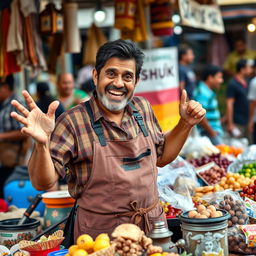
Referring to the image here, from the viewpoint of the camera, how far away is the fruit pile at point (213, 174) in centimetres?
591

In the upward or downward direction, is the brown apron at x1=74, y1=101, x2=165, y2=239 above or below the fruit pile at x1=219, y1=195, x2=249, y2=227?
above

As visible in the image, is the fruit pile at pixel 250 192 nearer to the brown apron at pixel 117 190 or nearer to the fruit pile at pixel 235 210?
the fruit pile at pixel 235 210

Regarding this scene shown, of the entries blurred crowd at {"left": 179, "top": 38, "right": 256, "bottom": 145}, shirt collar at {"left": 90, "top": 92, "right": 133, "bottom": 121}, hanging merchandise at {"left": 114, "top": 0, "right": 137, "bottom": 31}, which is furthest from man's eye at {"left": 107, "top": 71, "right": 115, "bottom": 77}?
blurred crowd at {"left": 179, "top": 38, "right": 256, "bottom": 145}

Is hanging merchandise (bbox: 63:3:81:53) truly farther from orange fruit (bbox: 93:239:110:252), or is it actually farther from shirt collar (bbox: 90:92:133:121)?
orange fruit (bbox: 93:239:110:252)

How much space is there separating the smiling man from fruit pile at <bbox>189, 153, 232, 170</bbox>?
108 inches

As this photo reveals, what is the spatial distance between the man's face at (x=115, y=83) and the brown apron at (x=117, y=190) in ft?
0.82

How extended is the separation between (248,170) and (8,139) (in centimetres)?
304

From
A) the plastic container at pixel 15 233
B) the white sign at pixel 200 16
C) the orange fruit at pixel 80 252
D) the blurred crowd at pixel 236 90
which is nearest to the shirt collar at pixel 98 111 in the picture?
the orange fruit at pixel 80 252

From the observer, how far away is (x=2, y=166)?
24.8ft

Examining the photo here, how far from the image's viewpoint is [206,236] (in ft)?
11.0

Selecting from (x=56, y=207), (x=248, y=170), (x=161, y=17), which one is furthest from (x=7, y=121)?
(x=248, y=170)

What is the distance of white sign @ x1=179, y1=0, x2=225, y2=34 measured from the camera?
6.92m

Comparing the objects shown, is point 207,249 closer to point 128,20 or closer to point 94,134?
point 94,134

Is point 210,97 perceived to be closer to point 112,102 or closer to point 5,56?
point 5,56
